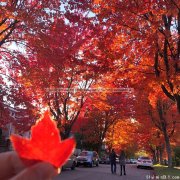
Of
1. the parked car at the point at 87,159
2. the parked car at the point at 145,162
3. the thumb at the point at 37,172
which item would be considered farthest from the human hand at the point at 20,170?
the parked car at the point at 145,162

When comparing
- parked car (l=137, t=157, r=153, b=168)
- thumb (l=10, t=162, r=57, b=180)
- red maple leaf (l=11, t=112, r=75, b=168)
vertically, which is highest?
parked car (l=137, t=157, r=153, b=168)

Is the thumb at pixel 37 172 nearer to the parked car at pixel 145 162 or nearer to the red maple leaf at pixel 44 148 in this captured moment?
the red maple leaf at pixel 44 148

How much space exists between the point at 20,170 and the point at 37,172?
2.9 inches

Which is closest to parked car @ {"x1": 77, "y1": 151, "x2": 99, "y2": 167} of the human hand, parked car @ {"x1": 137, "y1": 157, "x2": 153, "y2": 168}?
parked car @ {"x1": 137, "y1": 157, "x2": 153, "y2": 168}

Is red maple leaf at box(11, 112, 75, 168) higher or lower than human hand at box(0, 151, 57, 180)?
higher

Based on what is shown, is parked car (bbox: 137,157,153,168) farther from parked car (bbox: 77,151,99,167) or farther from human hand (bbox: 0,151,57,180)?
human hand (bbox: 0,151,57,180)

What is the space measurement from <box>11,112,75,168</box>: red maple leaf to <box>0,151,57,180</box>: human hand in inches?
0.9

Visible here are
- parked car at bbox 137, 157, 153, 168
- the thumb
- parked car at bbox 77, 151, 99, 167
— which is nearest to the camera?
the thumb

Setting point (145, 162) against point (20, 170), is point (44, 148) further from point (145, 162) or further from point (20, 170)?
point (145, 162)

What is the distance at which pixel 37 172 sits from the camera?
81cm

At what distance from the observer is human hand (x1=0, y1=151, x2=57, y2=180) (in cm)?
80

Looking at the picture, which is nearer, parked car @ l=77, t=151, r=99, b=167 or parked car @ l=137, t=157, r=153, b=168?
parked car @ l=77, t=151, r=99, b=167

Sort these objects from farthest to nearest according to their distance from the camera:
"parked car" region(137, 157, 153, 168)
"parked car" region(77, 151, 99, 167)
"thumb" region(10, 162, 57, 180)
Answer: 1. "parked car" region(137, 157, 153, 168)
2. "parked car" region(77, 151, 99, 167)
3. "thumb" region(10, 162, 57, 180)

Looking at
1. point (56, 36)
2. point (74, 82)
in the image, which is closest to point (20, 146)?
point (56, 36)
